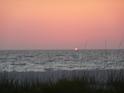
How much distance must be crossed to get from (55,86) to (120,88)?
172cm

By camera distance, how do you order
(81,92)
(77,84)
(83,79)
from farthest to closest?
(83,79)
(77,84)
(81,92)

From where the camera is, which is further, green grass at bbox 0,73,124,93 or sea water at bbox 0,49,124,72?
sea water at bbox 0,49,124,72

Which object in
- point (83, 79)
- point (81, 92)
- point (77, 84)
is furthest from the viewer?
point (83, 79)

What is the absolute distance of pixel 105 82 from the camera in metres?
11.5

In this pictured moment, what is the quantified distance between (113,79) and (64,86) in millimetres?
2472

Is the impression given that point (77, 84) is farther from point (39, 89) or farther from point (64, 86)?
point (39, 89)

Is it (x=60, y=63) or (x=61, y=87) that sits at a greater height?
(x=61, y=87)

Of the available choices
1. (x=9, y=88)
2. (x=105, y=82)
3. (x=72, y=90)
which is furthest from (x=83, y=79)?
(x=9, y=88)

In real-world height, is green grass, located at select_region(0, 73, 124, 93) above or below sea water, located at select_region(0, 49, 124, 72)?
above

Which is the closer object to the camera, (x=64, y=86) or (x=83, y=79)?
(x=64, y=86)

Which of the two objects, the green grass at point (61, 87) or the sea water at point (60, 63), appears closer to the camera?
the green grass at point (61, 87)

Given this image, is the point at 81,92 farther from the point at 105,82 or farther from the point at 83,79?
the point at 105,82

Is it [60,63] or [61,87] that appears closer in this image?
[61,87]

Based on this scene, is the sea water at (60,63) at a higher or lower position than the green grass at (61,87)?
lower
